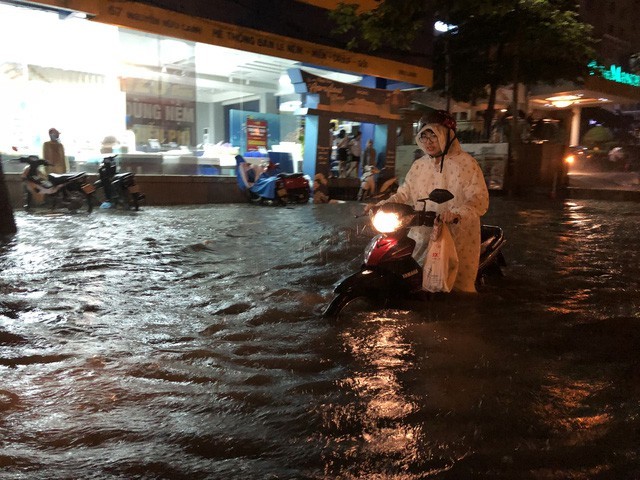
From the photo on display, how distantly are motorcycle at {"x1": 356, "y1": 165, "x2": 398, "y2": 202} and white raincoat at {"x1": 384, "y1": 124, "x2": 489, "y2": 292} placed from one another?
40.2 ft

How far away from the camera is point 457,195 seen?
4688 mm

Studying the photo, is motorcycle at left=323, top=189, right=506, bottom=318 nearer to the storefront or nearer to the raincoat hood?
the raincoat hood

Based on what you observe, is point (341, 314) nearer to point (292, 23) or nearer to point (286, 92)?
point (292, 23)

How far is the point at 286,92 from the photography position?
19.6 metres

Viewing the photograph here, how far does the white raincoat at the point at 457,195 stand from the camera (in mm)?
4582

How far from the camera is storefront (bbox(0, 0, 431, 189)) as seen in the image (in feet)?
41.9

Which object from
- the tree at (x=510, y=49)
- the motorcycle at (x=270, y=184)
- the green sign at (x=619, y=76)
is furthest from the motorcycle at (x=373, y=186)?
the green sign at (x=619, y=76)

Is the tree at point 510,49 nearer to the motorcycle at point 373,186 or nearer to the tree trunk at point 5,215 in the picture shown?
the motorcycle at point 373,186

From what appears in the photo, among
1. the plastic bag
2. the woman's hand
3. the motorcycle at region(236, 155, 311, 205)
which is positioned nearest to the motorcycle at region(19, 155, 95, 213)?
the motorcycle at region(236, 155, 311, 205)

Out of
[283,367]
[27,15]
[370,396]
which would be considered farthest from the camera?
[27,15]

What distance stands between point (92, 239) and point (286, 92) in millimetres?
12543

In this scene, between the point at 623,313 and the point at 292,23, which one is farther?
the point at 292,23

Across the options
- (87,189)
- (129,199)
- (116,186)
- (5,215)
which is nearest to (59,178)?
(87,189)

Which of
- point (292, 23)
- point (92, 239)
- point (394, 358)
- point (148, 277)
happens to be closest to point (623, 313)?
point (394, 358)
